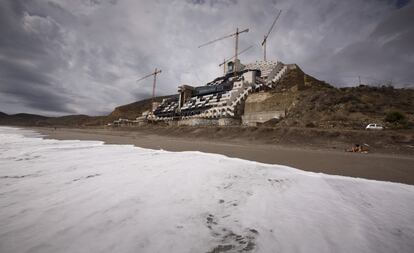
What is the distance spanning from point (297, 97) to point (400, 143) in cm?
1601

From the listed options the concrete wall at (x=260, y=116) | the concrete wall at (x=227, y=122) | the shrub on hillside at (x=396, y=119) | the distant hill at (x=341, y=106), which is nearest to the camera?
the shrub on hillside at (x=396, y=119)

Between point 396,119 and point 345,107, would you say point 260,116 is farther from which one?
point 396,119

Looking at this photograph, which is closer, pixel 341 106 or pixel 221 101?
pixel 341 106

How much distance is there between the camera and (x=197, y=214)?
2201 mm

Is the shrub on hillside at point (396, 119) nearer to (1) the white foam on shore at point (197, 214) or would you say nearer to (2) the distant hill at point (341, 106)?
(2) the distant hill at point (341, 106)

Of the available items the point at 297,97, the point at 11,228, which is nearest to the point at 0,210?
the point at 11,228

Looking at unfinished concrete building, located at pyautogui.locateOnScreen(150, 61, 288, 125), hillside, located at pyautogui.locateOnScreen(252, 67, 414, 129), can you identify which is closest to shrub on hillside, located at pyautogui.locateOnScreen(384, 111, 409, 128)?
hillside, located at pyautogui.locateOnScreen(252, 67, 414, 129)

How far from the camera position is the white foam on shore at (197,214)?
5.37ft

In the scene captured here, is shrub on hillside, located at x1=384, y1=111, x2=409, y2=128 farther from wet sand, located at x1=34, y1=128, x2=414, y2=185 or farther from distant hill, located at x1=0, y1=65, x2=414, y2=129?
wet sand, located at x1=34, y1=128, x2=414, y2=185

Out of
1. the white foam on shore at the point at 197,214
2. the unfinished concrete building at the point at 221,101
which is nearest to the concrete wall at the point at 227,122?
the unfinished concrete building at the point at 221,101

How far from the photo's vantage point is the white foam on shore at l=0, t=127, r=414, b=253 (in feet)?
5.37

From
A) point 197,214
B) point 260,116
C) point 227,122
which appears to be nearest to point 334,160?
point 197,214

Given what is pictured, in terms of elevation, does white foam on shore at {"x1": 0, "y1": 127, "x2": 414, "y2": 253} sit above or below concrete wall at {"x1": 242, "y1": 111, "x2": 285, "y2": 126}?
below

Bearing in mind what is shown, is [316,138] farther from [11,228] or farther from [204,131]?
[11,228]
